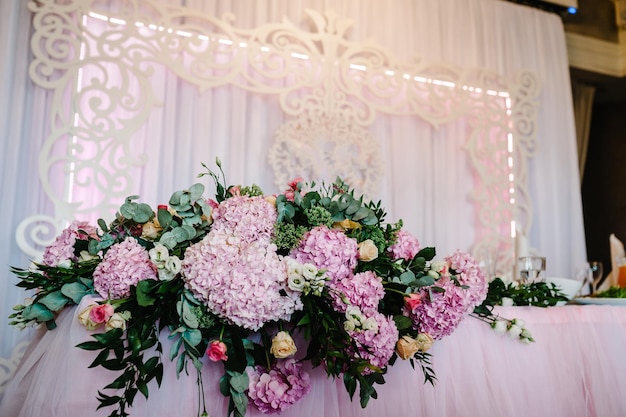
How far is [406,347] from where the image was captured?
1.03m

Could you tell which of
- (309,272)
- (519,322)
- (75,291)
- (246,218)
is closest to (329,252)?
(309,272)

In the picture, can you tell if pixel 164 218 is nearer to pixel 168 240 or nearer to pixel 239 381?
pixel 168 240

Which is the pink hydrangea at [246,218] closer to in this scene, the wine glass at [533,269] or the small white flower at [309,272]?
the small white flower at [309,272]

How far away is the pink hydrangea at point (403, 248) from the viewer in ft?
3.83

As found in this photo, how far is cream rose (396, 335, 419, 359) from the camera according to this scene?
103cm

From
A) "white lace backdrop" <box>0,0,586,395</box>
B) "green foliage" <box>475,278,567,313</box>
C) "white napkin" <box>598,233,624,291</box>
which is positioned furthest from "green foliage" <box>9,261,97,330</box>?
"white napkin" <box>598,233,624,291</box>

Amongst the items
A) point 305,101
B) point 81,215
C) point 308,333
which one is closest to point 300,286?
point 308,333

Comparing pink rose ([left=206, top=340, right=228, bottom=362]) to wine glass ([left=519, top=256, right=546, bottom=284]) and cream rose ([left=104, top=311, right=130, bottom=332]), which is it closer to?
cream rose ([left=104, top=311, right=130, bottom=332])

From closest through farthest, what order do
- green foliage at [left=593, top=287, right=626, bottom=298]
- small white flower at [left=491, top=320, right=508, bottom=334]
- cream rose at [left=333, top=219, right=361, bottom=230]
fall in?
cream rose at [left=333, top=219, right=361, bottom=230]
small white flower at [left=491, top=320, right=508, bottom=334]
green foliage at [left=593, top=287, right=626, bottom=298]

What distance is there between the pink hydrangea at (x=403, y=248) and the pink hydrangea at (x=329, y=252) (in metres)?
0.16

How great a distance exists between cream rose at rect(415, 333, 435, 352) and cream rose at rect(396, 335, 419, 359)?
12mm

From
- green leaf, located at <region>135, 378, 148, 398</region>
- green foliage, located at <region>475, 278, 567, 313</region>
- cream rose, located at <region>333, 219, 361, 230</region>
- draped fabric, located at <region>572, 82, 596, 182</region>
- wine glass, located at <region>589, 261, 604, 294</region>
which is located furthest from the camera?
draped fabric, located at <region>572, 82, 596, 182</region>

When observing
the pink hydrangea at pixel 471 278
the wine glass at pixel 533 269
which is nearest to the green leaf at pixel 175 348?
the pink hydrangea at pixel 471 278

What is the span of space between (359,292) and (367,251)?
0.10 m
